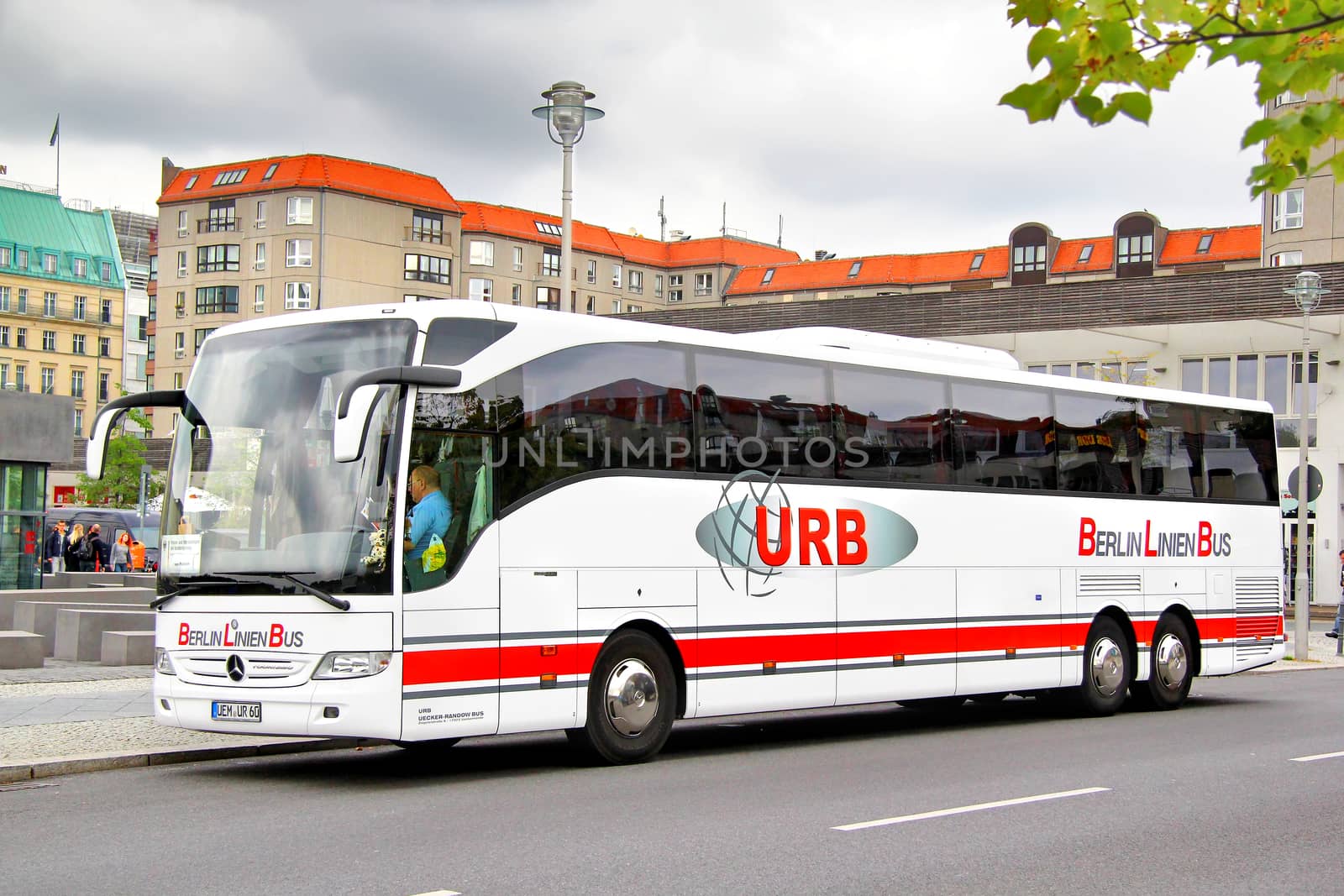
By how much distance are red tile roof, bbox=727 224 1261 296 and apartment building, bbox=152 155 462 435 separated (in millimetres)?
31041

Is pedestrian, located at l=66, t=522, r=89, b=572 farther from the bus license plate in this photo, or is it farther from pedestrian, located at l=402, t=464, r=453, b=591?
Result: pedestrian, located at l=402, t=464, r=453, b=591

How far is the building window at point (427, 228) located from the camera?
352ft

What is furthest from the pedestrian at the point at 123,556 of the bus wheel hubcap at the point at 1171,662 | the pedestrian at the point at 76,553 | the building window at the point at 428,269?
the building window at the point at 428,269

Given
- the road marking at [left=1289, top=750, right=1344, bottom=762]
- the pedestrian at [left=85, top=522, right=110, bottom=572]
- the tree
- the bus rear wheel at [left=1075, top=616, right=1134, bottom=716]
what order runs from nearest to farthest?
the tree < the road marking at [left=1289, top=750, right=1344, bottom=762] < the bus rear wheel at [left=1075, top=616, right=1134, bottom=716] < the pedestrian at [left=85, top=522, right=110, bottom=572]

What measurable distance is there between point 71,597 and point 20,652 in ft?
23.2

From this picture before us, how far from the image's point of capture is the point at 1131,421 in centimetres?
1831

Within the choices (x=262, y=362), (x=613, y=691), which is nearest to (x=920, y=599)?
(x=613, y=691)

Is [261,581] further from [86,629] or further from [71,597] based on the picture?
[71,597]

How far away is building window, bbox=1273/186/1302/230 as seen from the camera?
64.2 metres

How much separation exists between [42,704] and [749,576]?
7.36 meters

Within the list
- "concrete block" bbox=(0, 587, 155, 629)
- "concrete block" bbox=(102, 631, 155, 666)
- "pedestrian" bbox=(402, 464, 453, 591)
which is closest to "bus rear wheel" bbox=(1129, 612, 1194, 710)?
"pedestrian" bbox=(402, 464, 453, 591)

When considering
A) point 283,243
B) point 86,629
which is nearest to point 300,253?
point 283,243

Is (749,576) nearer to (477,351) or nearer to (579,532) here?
(579,532)

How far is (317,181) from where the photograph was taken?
10106 centimetres
